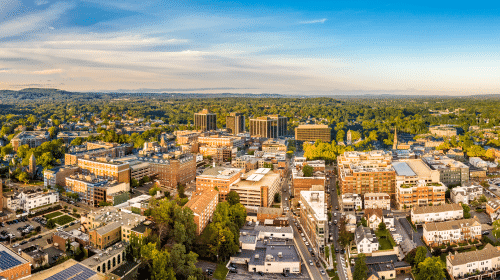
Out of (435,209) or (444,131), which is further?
(444,131)

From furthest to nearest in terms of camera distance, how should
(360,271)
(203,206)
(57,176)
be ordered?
(57,176) → (203,206) → (360,271)

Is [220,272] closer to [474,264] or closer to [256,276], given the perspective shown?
[256,276]

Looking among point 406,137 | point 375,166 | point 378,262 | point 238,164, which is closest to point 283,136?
point 406,137

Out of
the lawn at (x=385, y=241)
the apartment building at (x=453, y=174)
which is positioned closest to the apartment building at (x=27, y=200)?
the lawn at (x=385, y=241)

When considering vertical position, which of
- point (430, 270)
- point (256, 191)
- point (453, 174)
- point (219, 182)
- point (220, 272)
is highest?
point (219, 182)

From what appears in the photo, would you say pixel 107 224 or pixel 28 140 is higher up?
pixel 28 140

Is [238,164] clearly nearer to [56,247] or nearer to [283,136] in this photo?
[56,247]

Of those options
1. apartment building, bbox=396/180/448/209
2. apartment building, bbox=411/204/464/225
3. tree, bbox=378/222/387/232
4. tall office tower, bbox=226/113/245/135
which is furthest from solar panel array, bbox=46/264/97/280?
tall office tower, bbox=226/113/245/135

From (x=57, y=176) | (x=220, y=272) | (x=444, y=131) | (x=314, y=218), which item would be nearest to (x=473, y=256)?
(x=314, y=218)

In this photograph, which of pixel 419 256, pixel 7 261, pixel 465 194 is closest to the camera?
pixel 7 261
